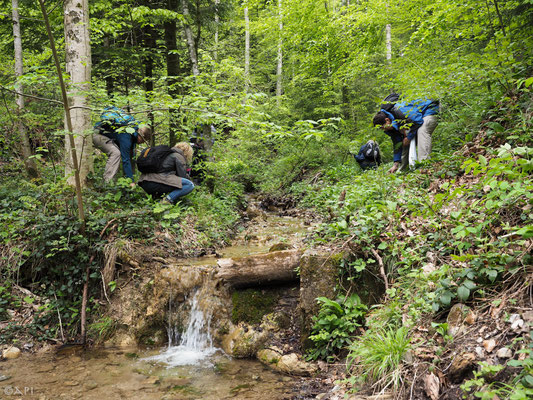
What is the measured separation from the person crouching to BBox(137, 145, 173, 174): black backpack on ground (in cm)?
8

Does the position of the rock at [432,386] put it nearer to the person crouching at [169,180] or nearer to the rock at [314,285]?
the rock at [314,285]

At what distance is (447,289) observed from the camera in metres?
2.98

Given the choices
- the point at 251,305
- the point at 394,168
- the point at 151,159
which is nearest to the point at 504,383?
the point at 251,305

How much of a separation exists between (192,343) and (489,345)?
4090 mm

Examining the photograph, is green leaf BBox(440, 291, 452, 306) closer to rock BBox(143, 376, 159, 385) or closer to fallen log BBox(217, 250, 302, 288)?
fallen log BBox(217, 250, 302, 288)

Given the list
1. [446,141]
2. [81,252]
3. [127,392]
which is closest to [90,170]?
[81,252]

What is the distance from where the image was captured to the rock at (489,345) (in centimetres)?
240

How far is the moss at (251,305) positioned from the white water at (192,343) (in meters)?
0.50

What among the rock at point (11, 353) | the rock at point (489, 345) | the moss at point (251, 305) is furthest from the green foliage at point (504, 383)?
the rock at point (11, 353)

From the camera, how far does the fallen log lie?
495 centimetres

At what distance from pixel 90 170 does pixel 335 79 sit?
32.4 ft

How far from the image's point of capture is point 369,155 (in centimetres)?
1055

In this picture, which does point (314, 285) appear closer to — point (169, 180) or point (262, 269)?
point (262, 269)

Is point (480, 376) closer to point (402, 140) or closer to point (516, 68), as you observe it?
point (516, 68)
